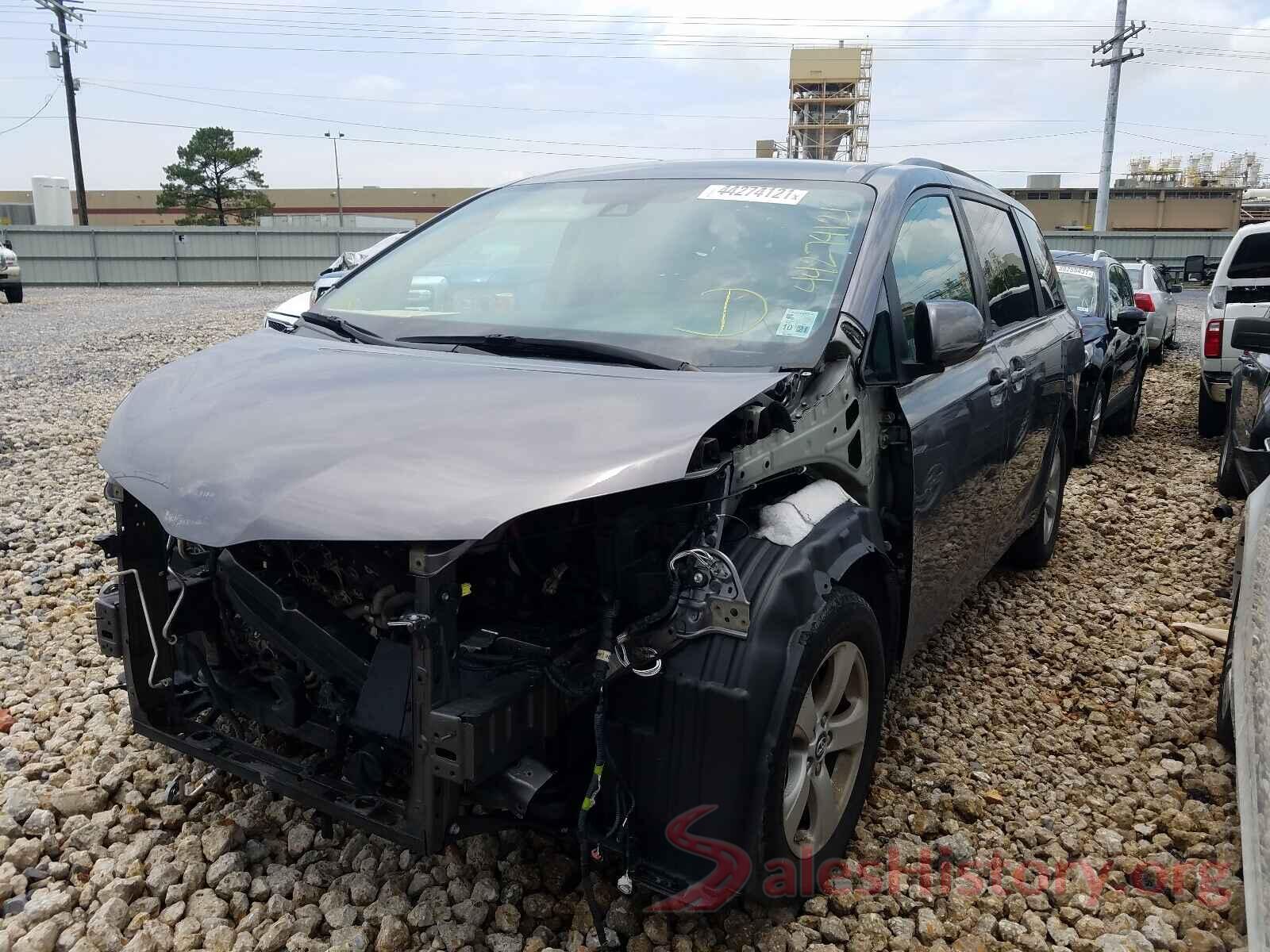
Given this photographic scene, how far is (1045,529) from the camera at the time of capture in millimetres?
5082

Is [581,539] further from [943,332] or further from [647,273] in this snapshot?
[943,332]

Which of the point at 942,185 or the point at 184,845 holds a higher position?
the point at 942,185

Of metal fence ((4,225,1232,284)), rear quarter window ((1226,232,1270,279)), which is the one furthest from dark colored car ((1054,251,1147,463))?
metal fence ((4,225,1232,284))

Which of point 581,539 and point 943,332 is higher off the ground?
point 943,332

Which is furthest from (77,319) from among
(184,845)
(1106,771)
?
(1106,771)

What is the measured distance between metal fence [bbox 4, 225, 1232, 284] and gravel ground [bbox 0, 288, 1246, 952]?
28.1 meters

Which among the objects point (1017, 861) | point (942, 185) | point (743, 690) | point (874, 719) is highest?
point (942, 185)

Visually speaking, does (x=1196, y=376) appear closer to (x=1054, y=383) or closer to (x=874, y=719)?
(x=1054, y=383)

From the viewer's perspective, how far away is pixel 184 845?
8.61ft

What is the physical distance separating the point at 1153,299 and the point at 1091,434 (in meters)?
5.21

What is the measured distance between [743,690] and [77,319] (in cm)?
1853

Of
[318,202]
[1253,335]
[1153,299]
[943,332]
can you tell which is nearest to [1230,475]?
[1253,335]

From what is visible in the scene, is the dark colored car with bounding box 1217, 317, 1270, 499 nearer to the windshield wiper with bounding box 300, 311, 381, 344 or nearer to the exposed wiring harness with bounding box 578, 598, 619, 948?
the exposed wiring harness with bounding box 578, 598, 619, 948

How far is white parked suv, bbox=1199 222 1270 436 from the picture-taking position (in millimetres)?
8414
